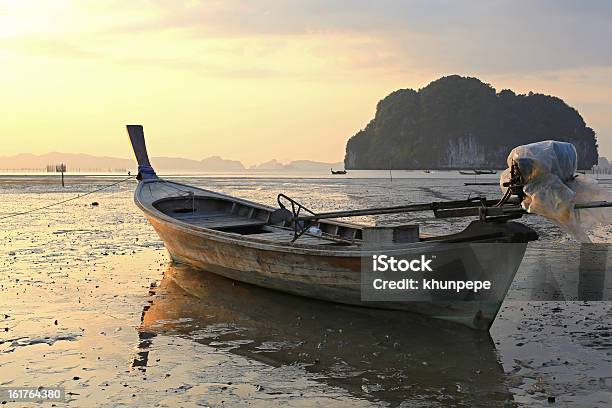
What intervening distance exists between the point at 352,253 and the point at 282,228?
5132mm

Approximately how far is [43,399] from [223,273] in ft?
19.6

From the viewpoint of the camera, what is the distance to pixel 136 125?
63.6 feet

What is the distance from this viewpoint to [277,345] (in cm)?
816

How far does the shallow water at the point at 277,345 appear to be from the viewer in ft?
21.1

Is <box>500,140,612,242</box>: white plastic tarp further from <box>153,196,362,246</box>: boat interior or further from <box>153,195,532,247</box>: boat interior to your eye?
<box>153,196,362,246</box>: boat interior

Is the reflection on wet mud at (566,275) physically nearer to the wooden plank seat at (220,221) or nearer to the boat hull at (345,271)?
the boat hull at (345,271)

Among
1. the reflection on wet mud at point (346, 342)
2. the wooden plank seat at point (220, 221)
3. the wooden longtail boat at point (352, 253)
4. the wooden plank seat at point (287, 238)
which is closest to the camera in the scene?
the reflection on wet mud at point (346, 342)

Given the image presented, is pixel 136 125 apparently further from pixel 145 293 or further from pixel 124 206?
pixel 124 206

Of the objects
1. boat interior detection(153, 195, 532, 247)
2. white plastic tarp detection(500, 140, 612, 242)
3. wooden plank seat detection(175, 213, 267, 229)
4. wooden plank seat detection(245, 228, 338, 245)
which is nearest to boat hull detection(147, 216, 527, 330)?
boat interior detection(153, 195, 532, 247)

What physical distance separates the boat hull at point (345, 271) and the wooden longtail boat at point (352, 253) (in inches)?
0.5

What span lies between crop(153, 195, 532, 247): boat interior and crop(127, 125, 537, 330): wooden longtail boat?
18 millimetres

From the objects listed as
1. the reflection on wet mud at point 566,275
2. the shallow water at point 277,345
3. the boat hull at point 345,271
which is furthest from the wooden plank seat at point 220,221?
the reflection on wet mud at point 566,275

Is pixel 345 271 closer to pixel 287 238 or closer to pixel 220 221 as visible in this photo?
pixel 287 238

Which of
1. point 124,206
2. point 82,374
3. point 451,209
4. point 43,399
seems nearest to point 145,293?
point 82,374
